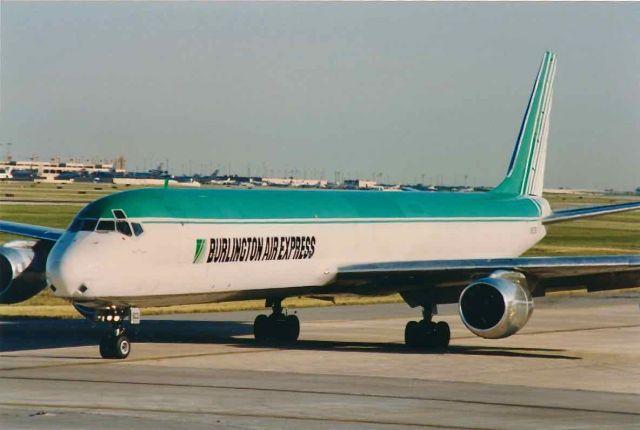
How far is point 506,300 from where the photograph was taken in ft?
106

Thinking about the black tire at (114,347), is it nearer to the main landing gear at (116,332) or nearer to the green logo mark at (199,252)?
the main landing gear at (116,332)

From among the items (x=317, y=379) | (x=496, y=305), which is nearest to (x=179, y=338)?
(x=496, y=305)

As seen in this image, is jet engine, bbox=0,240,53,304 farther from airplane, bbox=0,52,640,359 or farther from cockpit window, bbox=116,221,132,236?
cockpit window, bbox=116,221,132,236

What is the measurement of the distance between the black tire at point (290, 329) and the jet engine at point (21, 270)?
7.08 metres

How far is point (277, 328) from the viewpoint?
37.8 m

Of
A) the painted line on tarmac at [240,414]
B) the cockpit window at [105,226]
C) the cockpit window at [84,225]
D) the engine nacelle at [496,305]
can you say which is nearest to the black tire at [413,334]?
the engine nacelle at [496,305]

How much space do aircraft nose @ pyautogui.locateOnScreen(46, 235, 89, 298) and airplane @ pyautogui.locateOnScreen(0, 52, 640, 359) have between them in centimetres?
3

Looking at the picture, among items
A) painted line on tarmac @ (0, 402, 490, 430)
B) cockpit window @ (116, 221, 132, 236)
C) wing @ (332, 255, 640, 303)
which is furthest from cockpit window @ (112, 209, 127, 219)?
wing @ (332, 255, 640, 303)

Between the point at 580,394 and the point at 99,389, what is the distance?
9556 mm

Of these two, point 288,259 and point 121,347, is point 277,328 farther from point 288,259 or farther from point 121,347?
point 121,347

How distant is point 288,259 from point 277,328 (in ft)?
11.2

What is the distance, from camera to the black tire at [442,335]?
36.3m

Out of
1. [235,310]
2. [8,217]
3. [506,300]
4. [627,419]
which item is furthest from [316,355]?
[8,217]

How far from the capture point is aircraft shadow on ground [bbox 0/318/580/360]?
35000mm
